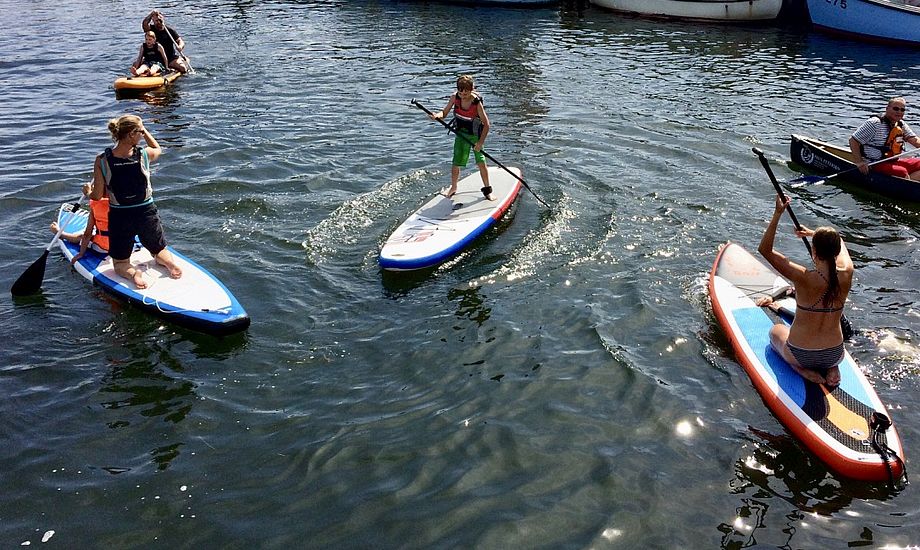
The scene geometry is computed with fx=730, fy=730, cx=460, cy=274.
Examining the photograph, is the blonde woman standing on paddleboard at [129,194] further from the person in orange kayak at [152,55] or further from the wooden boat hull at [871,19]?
the wooden boat hull at [871,19]

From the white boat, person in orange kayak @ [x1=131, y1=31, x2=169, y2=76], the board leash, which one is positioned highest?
the white boat

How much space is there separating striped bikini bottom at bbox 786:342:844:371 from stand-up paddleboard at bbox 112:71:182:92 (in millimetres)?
16761

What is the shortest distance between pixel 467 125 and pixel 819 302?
20.0 ft

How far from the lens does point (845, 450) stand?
625 centimetres

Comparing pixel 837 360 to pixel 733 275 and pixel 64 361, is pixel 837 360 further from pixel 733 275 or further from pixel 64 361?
pixel 64 361

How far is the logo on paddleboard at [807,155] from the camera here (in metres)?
13.3

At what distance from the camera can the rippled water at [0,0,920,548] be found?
6.00m

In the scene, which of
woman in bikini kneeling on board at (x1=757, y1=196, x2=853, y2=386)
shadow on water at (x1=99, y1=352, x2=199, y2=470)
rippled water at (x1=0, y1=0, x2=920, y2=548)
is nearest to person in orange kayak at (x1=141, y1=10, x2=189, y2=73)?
rippled water at (x1=0, y1=0, x2=920, y2=548)

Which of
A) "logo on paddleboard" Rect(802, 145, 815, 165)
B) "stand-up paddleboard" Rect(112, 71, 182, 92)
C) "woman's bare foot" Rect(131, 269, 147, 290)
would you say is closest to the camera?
"woman's bare foot" Rect(131, 269, 147, 290)

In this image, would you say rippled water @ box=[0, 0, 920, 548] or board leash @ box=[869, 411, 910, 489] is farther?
board leash @ box=[869, 411, 910, 489]

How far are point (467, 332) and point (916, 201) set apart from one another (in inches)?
329

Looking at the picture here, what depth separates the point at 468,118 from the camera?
36.8ft

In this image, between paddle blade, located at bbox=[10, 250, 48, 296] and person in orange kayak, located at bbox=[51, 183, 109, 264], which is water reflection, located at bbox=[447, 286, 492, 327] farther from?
paddle blade, located at bbox=[10, 250, 48, 296]

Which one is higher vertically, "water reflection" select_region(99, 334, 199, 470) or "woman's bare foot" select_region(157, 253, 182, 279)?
"woman's bare foot" select_region(157, 253, 182, 279)
